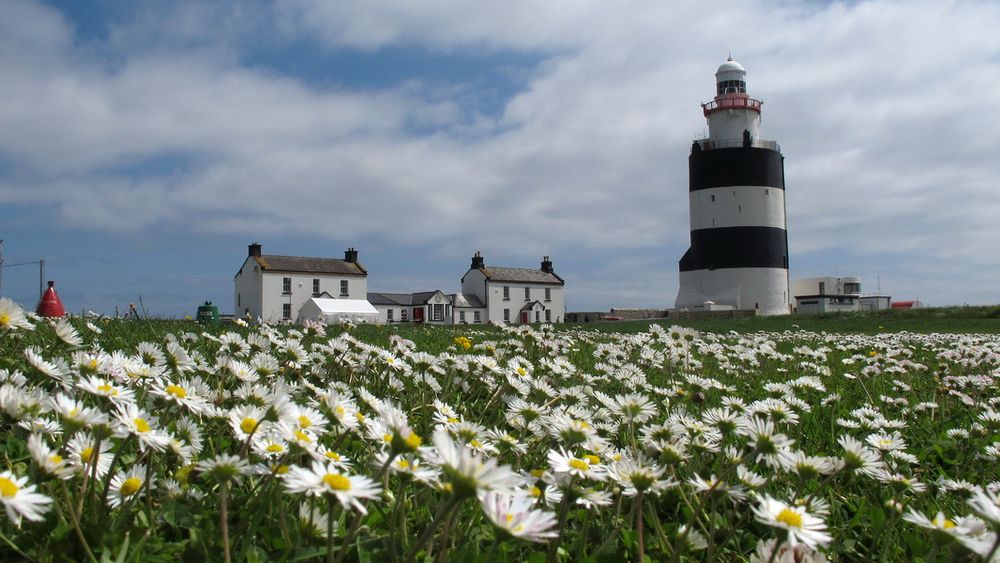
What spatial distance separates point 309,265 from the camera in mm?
59938

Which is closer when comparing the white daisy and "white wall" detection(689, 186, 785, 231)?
the white daisy

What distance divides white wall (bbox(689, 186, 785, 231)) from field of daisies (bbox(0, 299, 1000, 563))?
→ 42.5 metres

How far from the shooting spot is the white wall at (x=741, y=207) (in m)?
44.6

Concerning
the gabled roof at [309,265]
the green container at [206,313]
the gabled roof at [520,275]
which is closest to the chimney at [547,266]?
the gabled roof at [520,275]

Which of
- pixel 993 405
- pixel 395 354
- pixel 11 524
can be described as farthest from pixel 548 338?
pixel 11 524

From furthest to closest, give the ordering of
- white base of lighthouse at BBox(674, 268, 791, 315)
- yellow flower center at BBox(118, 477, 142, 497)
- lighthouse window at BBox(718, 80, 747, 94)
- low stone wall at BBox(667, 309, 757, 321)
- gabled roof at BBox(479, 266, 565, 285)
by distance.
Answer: gabled roof at BBox(479, 266, 565, 285), lighthouse window at BBox(718, 80, 747, 94), white base of lighthouse at BBox(674, 268, 791, 315), low stone wall at BBox(667, 309, 757, 321), yellow flower center at BBox(118, 477, 142, 497)

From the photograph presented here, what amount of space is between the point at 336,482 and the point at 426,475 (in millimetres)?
328

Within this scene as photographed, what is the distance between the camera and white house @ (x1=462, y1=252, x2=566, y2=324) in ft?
218

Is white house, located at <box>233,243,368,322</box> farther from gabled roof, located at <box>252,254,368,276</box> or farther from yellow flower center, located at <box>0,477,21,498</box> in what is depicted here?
yellow flower center, located at <box>0,477,21,498</box>

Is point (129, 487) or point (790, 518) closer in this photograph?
point (790, 518)

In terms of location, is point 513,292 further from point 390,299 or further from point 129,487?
point 129,487

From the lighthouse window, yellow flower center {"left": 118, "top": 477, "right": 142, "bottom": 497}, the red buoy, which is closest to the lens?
yellow flower center {"left": 118, "top": 477, "right": 142, "bottom": 497}

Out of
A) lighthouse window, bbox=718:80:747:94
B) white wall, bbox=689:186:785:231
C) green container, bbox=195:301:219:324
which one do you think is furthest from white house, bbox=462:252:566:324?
green container, bbox=195:301:219:324

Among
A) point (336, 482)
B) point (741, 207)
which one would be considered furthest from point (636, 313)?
point (336, 482)
